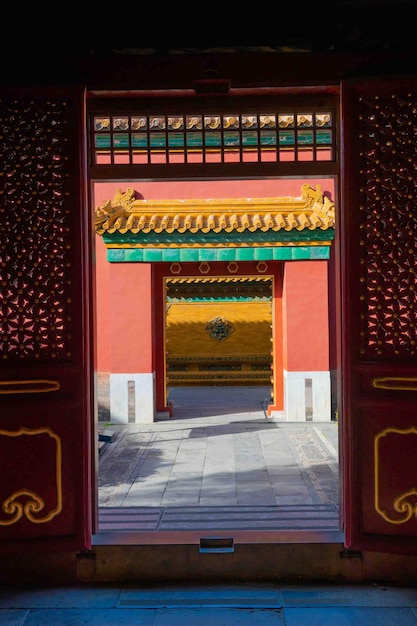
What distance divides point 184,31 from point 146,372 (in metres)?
7.21

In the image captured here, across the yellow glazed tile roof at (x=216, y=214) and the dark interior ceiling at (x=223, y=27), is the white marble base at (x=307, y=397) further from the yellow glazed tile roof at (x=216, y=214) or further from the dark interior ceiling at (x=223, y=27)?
the dark interior ceiling at (x=223, y=27)

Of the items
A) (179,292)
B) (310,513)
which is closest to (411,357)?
(310,513)

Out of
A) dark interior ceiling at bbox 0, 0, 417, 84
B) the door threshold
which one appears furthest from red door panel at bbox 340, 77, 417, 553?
dark interior ceiling at bbox 0, 0, 417, 84

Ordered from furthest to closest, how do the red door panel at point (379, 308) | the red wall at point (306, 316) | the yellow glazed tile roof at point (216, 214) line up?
the red wall at point (306, 316), the yellow glazed tile roof at point (216, 214), the red door panel at point (379, 308)

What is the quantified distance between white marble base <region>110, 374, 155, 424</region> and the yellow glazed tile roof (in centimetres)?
249

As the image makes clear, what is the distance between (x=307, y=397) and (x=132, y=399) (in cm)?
296

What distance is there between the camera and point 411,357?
120 inches

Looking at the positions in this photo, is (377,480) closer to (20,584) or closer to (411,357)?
(411,357)

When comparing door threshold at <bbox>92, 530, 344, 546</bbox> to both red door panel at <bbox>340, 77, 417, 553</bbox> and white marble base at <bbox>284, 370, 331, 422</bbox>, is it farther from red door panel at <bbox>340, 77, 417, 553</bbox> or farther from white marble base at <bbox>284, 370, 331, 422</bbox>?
white marble base at <bbox>284, 370, 331, 422</bbox>

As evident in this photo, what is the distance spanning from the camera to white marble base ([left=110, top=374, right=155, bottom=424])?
9.03m

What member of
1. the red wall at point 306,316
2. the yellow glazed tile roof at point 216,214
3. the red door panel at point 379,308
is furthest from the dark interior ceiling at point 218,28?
the red wall at point 306,316

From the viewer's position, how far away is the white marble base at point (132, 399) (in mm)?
9031

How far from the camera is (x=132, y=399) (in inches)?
357

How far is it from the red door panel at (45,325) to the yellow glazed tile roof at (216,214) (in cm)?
532
